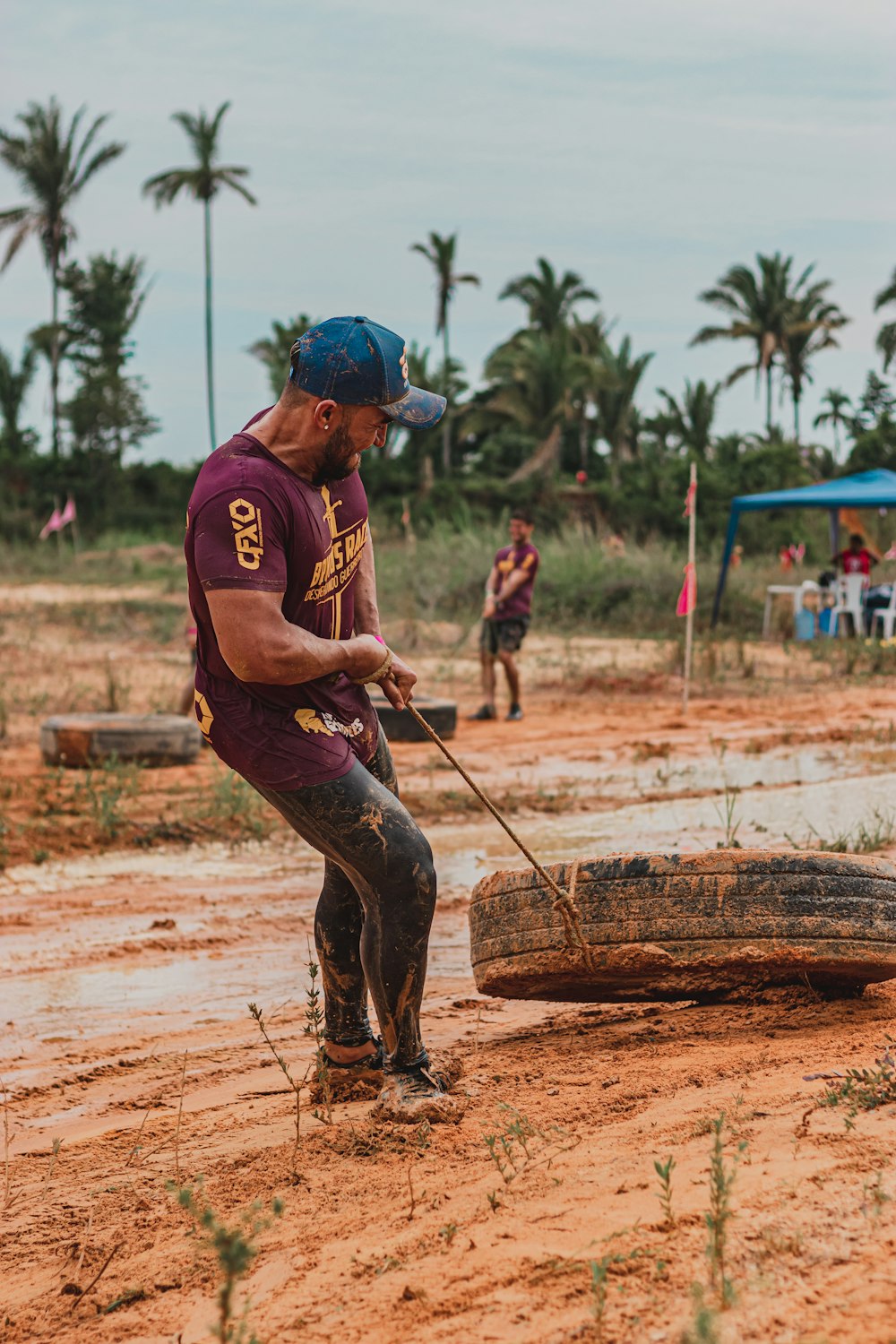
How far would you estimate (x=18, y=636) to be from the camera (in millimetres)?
18953

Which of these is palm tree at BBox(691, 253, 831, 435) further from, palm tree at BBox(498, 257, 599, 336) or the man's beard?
the man's beard

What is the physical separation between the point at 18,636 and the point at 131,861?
12.2 meters

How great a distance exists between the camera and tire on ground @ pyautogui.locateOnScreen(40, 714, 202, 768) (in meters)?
9.91

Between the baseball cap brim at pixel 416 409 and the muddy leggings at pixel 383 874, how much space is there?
841 mm

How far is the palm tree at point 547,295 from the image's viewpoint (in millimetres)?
47406

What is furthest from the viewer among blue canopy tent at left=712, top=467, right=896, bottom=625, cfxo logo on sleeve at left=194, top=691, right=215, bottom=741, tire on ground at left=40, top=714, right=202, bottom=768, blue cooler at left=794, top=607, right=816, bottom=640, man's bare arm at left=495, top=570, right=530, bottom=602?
blue cooler at left=794, top=607, right=816, bottom=640

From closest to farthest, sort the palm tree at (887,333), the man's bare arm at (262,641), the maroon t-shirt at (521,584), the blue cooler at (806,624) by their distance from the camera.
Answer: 1. the man's bare arm at (262,641)
2. the maroon t-shirt at (521,584)
3. the blue cooler at (806,624)
4. the palm tree at (887,333)

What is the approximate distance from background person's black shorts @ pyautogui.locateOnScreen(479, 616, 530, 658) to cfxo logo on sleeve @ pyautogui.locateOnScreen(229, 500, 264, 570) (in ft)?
33.6

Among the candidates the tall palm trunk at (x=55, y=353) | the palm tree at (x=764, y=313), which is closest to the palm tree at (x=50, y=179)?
the tall palm trunk at (x=55, y=353)

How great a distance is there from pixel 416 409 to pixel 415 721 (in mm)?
7975

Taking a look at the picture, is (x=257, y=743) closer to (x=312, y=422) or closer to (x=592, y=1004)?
(x=312, y=422)

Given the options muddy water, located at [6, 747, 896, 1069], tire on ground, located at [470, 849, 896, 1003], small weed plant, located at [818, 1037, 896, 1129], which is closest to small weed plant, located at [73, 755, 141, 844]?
muddy water, located at [6, 747, 896, 1069]

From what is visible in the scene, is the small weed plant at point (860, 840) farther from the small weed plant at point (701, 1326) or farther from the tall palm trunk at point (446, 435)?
the tall palm trunk at point (446, 435)

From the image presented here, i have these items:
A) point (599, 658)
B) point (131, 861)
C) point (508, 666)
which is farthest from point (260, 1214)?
point (599, 658)
